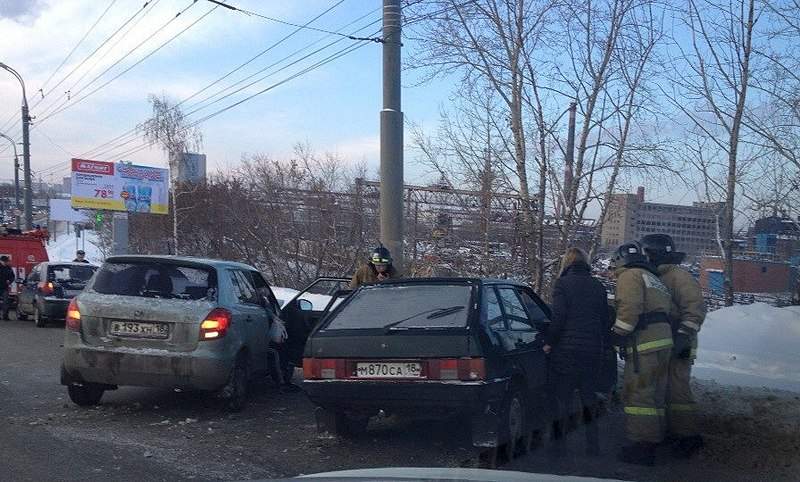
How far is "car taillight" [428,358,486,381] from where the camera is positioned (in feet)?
19.1

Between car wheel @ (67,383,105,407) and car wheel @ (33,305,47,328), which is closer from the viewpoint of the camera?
car wheel @ (67,383,105,407)

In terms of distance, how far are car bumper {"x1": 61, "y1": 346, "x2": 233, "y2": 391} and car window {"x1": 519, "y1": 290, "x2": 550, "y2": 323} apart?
2863mm

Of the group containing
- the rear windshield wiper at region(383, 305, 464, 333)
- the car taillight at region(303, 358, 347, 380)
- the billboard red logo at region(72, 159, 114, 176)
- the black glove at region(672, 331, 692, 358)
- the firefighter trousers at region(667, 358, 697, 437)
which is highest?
the billboard red logo at region(72, 159, 114, 176)

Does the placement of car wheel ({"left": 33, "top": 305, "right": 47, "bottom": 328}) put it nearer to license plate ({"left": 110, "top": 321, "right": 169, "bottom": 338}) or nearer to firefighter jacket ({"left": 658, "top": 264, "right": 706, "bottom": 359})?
license plate ({"left": 110, "top": 321, "right": 169, "bottom": 338})

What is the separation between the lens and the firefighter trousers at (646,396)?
604 cm

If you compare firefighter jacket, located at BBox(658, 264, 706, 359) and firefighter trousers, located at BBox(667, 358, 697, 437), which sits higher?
firefighter jacket, located at BBox(658, 264, 706, 359)

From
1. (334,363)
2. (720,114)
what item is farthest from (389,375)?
(720,114)

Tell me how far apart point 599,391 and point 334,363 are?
2.53m

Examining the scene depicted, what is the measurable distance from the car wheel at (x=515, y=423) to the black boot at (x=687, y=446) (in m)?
1.20

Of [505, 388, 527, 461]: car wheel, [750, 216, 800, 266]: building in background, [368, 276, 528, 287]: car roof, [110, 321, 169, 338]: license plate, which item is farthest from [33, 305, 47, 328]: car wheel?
[750, 216, 800, 266]: building in background

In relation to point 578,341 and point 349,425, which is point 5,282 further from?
point 578,341

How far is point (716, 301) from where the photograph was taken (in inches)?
533

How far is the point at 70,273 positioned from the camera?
57.2ft

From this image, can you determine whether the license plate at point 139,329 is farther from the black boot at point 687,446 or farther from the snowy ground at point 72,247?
the snowy ground at point 72,247
